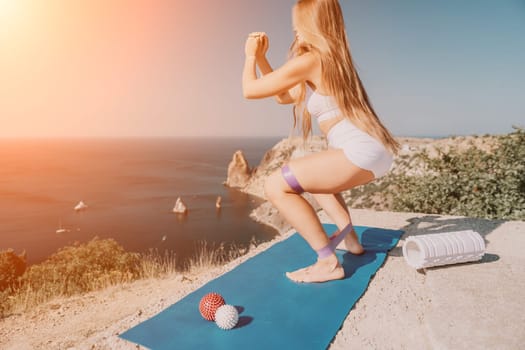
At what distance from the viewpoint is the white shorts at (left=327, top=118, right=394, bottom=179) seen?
6.45 feet

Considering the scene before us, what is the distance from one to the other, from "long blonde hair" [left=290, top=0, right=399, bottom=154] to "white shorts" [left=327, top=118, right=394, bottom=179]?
0.04 meters

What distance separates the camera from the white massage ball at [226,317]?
66.2 inches

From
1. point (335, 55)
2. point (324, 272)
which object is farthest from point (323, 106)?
point (324, 272)

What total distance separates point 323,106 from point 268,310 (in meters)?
1.29

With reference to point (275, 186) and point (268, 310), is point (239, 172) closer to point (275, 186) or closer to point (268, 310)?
point (275, 186)

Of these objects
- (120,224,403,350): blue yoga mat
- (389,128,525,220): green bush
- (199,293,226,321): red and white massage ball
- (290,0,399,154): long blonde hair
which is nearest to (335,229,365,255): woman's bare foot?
(120,224,403,350): blue yoga mat

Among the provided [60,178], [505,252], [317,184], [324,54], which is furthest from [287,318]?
[60,178]

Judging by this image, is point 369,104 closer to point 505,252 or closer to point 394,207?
point 505,252

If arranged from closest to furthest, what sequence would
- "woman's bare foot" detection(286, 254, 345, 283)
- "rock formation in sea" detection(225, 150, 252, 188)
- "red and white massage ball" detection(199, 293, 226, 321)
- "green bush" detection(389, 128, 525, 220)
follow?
"red and white massage ball" detection(199, 293, 226, 321) → "woman's bare foot" detection(286, 254, 345, 283) → "green bush" detection(389, 128, 525, 220) → "rock formation in sea" detection(225, 150, 252, 188)

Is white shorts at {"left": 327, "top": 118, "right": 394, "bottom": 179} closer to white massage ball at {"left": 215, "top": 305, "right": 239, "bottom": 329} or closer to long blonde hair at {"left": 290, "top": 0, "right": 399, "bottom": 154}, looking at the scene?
long blonde hair at {"left": 290, "top": 0, "right": 399, "bottom": 154}

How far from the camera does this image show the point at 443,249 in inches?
92.8

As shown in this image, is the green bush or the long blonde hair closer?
the long blonde hair

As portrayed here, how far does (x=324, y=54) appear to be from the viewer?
1.92m

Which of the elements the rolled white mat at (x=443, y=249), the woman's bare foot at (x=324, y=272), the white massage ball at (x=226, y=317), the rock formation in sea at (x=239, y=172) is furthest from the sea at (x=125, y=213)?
the white massage ball at (x=226, y=317)
